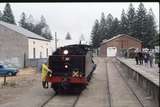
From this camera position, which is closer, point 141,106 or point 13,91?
point 141,106

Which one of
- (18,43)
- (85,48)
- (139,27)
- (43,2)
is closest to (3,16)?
(139,27)

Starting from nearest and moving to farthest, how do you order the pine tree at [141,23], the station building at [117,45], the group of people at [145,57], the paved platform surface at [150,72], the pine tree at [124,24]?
the paved platform surface at [150,72], the group of people at [145,57], the pine tree at [141,23], the station building at [117,45], the pine tree at [124,24]

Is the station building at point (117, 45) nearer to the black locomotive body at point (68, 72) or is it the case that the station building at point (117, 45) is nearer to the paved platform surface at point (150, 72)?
the paved platform surface at point (150, 72)

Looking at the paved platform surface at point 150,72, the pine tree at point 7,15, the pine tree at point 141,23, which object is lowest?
the paved platform surface at point 150,72

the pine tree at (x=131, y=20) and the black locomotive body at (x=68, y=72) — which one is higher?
the pine tree at (x=131, y=20)

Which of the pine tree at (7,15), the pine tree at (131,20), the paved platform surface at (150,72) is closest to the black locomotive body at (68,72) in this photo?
the paved platform surface at (150,72)

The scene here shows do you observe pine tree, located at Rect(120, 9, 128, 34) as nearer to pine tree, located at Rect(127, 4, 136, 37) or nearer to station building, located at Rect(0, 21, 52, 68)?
pine tree, located at Rect(127, 4, 136, 37)

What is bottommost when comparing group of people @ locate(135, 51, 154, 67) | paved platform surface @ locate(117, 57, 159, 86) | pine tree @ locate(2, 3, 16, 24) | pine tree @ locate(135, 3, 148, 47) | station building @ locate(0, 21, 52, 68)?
paved platform surface @ locate(117, 57, 159, 86)

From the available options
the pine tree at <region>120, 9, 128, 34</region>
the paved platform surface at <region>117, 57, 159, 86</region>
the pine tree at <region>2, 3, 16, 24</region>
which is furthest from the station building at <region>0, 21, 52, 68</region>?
the pine tree at <region>120, 9, 128, 34</region>

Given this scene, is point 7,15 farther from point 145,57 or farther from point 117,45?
point 145,57

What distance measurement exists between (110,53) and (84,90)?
80.6 metres

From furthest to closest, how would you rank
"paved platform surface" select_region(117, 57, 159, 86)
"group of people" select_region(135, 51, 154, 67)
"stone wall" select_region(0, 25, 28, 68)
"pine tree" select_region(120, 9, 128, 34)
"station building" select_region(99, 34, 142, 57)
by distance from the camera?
"pine tree" select_region(120, 9, 128, 34), "station building" select_region(99, 34, 142, 57), "stone wall" select_region(0, 25, 28, 68), "group of people" select_region(135, 51, 154, 67), "paved platform surface" select_region(117, 57, 159, 86)

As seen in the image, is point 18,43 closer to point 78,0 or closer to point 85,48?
point 85,48

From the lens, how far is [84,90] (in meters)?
23.8
